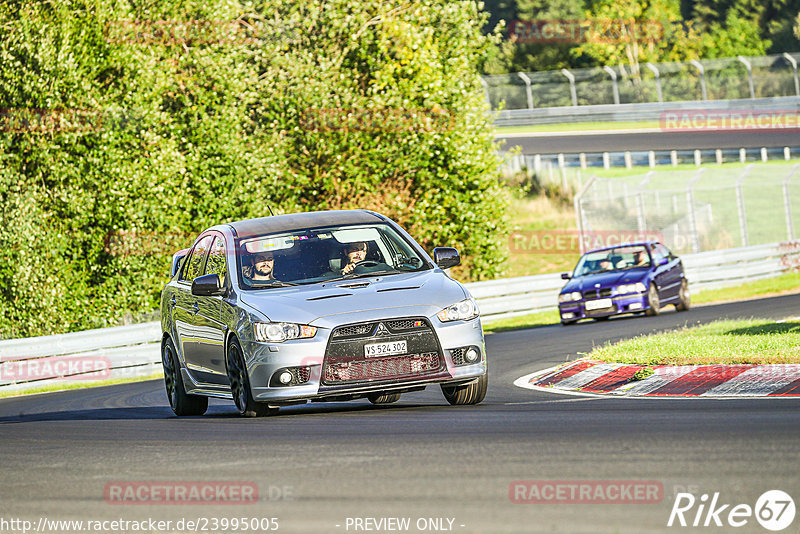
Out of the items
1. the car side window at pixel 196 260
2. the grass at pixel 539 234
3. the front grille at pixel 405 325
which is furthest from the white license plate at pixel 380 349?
the grass at pixel 539 234

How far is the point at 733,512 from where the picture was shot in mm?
5766

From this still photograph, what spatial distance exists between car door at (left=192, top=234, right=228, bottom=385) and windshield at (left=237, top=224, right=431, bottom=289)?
0.32 meters

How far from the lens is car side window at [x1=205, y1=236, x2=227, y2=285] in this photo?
39.3ft

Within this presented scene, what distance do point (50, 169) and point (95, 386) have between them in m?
9.02

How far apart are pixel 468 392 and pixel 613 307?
14970 mm

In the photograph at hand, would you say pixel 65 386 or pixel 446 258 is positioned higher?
pixel 446 258

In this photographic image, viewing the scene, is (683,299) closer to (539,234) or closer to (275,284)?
(275,284)

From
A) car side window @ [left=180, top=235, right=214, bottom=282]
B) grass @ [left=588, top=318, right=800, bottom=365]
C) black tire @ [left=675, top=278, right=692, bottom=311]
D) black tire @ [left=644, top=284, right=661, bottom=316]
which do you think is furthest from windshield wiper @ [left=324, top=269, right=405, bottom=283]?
black tire @ [left=675, top=278, right=692, bottom=311]

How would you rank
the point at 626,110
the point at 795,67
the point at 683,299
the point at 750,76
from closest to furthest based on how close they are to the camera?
the point at 683,299 < the point at 795,67 < the point at 750,76 < the point at 626,110

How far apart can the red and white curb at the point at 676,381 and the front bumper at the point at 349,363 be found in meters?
2.20

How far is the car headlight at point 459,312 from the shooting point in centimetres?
1066
